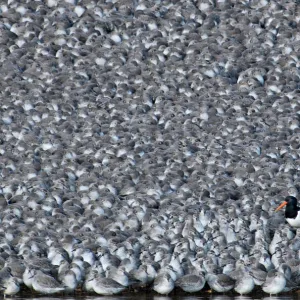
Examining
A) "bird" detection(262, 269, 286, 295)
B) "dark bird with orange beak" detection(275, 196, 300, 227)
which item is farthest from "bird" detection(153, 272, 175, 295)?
"dark bird with orange beak" detection(275, 196, 300, 227)

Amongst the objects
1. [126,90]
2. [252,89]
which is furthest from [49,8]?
[252,89]

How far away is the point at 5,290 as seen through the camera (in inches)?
696

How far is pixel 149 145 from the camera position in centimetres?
2370

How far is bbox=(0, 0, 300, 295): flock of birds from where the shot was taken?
18203 mm

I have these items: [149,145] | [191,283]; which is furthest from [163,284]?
[149,145]

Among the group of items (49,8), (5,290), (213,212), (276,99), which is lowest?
(5,290)

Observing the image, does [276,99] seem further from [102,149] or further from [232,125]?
[102,149]

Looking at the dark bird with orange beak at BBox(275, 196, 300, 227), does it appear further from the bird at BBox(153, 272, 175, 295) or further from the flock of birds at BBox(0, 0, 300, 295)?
the bird at BBox(153, 272, 175, 295)

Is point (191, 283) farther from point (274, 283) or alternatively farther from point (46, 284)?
point (46, 284)

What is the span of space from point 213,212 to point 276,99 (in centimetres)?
645

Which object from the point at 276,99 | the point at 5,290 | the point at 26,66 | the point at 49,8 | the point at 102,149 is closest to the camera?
the point at 5,290

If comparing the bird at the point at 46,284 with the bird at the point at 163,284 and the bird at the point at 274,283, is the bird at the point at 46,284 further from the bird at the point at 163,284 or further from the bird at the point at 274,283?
the bird at the point at 274,283

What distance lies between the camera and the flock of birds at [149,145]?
1820cm

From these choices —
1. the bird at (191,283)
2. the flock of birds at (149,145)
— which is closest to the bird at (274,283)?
the flock of birds at (149,145)
